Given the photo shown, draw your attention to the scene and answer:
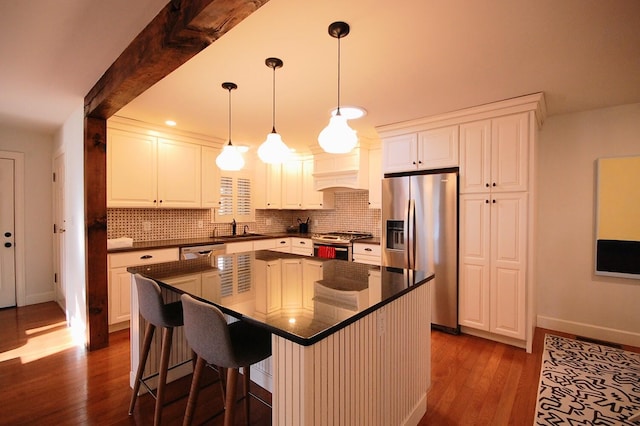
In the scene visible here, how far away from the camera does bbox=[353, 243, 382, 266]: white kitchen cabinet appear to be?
12.3 ft

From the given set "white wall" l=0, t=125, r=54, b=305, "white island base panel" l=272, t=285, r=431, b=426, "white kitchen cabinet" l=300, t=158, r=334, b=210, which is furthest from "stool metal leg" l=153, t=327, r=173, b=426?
"white wall" l=0, t=125, r=54, b=305

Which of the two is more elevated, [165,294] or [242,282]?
[242,282]

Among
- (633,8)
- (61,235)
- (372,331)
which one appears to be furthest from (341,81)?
(61,235)

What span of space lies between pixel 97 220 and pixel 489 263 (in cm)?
374

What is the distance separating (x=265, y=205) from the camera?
5.05m

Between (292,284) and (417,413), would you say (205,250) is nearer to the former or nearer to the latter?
(292,284)

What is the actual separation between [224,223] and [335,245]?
1.81 meters

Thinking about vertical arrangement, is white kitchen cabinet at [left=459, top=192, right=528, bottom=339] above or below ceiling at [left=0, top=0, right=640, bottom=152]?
below

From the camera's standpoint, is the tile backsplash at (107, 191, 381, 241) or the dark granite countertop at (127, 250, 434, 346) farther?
the tile backsplash at (107, 191, 381, 241)

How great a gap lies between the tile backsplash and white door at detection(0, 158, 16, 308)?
1485 millimetres

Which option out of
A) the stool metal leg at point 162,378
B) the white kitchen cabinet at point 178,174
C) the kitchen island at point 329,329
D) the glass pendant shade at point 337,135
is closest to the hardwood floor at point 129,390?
the stool metal leg at point 162,378

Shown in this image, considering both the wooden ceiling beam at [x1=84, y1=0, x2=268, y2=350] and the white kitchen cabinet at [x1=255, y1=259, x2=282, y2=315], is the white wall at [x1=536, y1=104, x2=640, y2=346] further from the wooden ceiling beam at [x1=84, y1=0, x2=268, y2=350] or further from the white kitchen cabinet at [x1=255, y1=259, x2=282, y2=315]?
the wooden ceiling beam at [x1=84, y1=0, x2=268, y2=350]

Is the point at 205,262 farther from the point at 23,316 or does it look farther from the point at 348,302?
the point at 23,316

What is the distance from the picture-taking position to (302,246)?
465 cm
